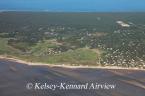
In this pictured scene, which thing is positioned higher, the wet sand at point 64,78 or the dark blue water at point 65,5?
the dark blue water at point 65,5

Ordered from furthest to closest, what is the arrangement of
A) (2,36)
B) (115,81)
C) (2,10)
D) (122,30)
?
(2,10)
(122,30)
(2,36)
(115,81)

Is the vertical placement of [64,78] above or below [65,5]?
below

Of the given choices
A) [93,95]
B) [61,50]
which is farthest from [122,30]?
[93,95]

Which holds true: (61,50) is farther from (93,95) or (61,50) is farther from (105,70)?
(93,95)

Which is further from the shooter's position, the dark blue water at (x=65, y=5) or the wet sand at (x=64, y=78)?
the dark blue water at (x=65, y=5)

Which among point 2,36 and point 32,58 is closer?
point 32,58

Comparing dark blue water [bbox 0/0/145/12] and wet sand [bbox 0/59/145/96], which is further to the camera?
dark blue water [bbox 0/0/145/12]

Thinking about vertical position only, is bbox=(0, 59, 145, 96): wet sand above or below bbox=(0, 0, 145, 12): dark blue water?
below

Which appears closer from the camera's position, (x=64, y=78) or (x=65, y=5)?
(x=64, y=78)
